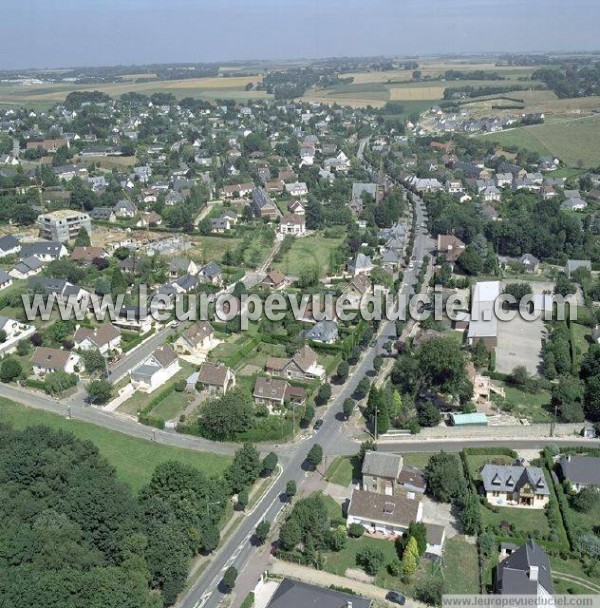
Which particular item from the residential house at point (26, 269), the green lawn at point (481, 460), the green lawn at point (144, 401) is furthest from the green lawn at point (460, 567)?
the residential house at point (26, 269)

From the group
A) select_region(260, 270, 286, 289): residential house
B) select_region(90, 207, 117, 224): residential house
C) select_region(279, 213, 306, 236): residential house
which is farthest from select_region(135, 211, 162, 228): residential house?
select_region(260, 270, 286, 289): residential house

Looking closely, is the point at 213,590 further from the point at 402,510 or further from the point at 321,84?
the point at 321,84

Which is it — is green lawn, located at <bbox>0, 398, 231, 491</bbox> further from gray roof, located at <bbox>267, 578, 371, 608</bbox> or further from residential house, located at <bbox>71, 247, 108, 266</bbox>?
residential house, located at <bbox>71, 247, 108, 266</bbox>

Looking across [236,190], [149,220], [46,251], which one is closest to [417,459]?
[46,251]

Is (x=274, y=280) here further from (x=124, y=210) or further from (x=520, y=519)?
(x=124, y=210)

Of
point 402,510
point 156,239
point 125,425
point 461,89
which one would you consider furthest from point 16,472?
point 461,89

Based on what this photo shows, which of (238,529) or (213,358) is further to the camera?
(213,358)
